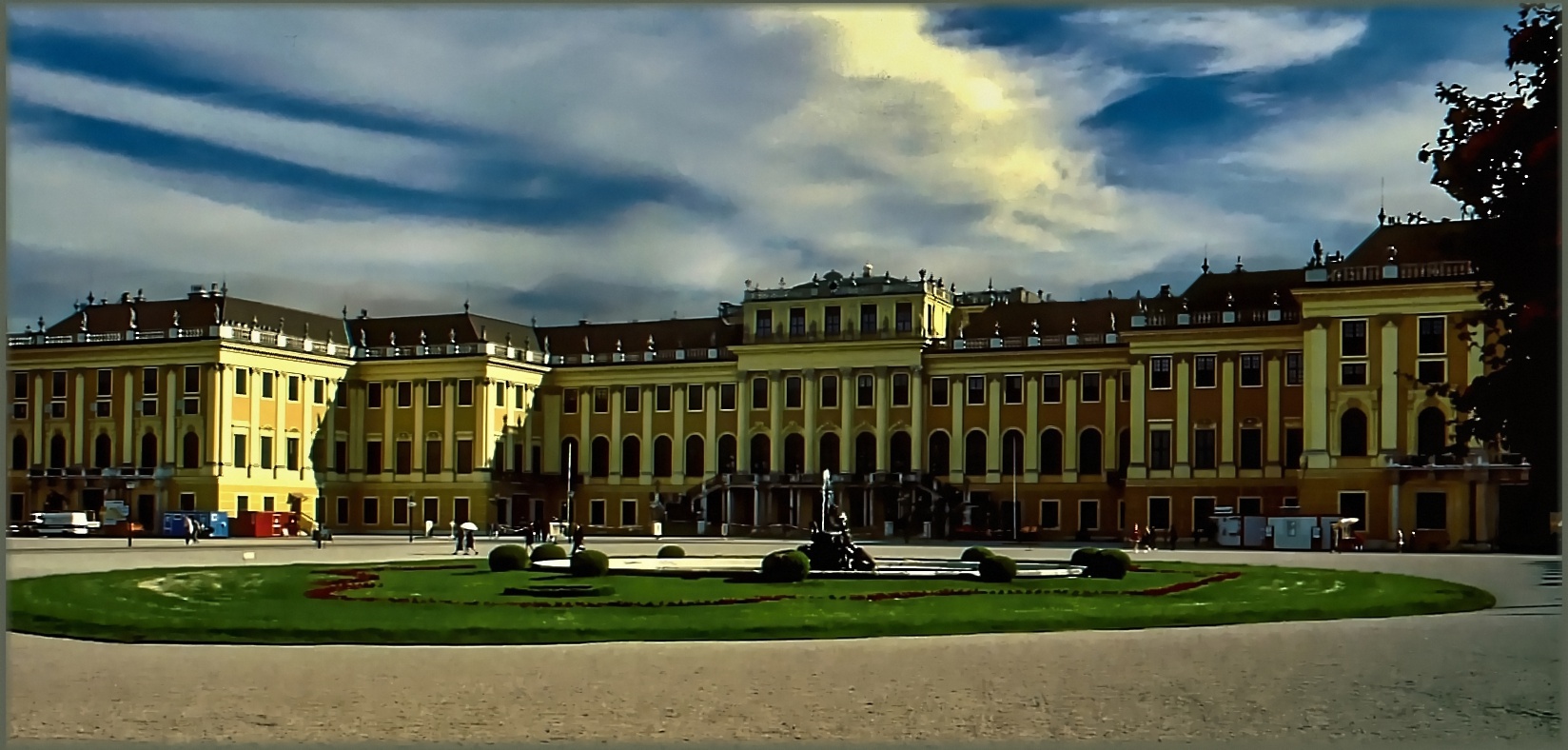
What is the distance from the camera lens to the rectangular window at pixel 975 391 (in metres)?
75.9

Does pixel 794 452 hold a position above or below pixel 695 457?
above

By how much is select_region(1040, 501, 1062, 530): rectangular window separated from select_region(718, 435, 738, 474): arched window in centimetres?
1574

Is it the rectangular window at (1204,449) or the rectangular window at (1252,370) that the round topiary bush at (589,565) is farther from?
the rectangular window at (1252,370)

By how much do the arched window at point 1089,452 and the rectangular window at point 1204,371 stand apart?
6055 mm

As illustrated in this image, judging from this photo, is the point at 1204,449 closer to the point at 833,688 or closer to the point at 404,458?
the point at 404,458

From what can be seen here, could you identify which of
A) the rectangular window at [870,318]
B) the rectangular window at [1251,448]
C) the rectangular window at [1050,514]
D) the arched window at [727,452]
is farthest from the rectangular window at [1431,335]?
the arched window at [727,452]

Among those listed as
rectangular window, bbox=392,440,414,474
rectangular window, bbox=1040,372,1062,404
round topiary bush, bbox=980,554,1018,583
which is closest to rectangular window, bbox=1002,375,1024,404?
rectangular window, bbox=1040,372,1062,404

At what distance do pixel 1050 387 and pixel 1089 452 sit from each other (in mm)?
3429

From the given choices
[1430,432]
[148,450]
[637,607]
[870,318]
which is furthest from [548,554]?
[148,450]

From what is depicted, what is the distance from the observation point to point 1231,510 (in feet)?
212

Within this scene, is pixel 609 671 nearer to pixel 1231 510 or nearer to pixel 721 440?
pixel 1231 510

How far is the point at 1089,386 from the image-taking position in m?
73.2

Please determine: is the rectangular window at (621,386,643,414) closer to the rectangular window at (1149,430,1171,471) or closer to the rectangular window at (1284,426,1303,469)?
the rectangular window at (1149,430,1171,471)

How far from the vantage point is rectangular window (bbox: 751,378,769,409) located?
8019 centimetres
